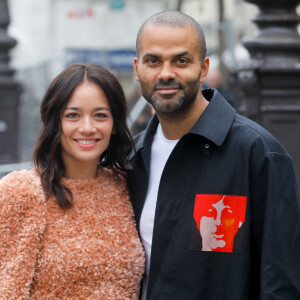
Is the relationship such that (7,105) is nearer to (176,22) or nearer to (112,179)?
(112,179)

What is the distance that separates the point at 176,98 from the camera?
3225 millimetres

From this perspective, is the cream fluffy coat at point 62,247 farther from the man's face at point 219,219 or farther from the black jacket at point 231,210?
Answer: the man's face at point 219,219

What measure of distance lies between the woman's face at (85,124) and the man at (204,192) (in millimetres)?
268

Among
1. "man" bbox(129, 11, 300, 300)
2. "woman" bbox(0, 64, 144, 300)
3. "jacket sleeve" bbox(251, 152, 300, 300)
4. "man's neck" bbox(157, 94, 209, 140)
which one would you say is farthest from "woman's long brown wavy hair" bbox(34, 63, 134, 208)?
"jacket sleeve" bbox(251, 152, 300, 300)

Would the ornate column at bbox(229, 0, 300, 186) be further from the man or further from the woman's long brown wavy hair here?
the man

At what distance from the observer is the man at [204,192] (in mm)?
3021

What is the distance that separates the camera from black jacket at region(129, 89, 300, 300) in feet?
9.86

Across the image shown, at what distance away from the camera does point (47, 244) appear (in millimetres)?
3234

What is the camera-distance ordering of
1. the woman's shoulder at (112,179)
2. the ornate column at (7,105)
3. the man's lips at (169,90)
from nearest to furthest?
Result: 1. the man's lips at (169,90)
2. the woman's shoulder at (112,179)
3. the ornate column at (7,105)

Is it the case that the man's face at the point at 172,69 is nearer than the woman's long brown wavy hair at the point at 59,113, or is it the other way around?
the man's face at the point at 172,69

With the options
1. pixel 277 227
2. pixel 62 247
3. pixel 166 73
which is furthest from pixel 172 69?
pixel 62 247

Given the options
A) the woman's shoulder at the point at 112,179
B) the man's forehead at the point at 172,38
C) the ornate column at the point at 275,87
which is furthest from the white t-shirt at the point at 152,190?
the ornate column at the point at 275,87

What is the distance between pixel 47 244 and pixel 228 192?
0.88 m

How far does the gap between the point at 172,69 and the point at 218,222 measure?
746 millimetres
